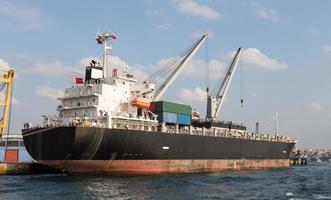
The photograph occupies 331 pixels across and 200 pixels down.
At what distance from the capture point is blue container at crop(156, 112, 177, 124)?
166 ft

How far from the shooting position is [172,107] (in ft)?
172

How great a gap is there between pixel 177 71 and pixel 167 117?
38.5 ft

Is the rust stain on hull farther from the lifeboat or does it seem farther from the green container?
the lifeboat

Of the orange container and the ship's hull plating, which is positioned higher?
the ship's hull plating

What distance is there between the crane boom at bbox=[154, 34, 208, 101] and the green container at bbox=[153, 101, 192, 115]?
4.87 metres

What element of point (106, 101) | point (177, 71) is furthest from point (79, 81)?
point (177, 71)

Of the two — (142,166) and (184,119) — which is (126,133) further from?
(184,119)

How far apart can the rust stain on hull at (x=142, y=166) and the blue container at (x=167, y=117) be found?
517cm

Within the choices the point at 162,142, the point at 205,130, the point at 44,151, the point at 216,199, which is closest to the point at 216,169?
→ the point at 205,130

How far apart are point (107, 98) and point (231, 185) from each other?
57.2 feet

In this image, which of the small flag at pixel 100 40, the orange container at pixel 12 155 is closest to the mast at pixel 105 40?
the small flag at pixel 100 40

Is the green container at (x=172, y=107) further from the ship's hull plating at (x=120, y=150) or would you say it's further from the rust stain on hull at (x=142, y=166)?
the rust stain on hull at (x=142, y=166)

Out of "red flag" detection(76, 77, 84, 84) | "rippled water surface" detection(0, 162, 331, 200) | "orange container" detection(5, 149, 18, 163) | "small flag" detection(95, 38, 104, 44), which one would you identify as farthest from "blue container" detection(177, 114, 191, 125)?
"orange container" detection(5, 149, 18, 163)

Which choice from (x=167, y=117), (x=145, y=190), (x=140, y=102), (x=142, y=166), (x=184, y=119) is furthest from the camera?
(x=184, y=119)
